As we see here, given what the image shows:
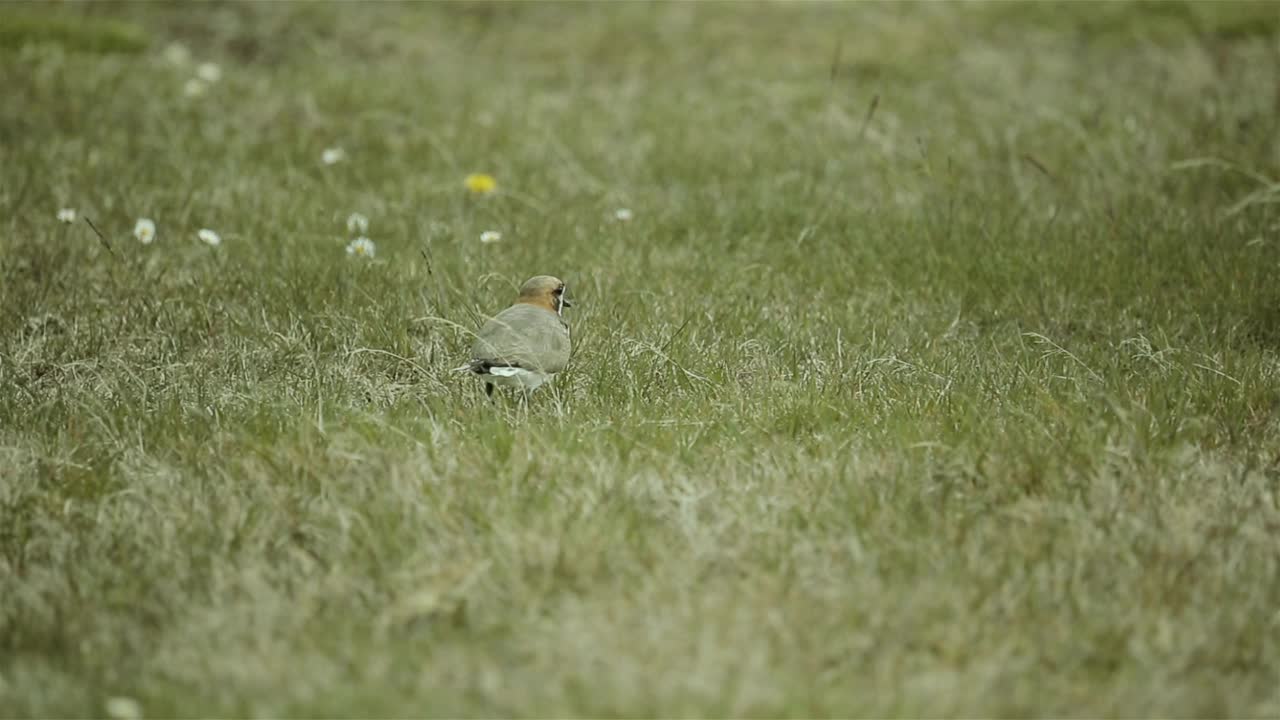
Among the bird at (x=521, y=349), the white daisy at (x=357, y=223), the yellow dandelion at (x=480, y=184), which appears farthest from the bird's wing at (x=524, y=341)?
the yellow dandelion at (x=480, y=184)

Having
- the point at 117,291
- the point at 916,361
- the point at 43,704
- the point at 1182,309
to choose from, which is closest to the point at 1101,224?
the point at 1182,309

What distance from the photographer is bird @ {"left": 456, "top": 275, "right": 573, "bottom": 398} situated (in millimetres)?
3816

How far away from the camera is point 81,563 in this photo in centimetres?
314

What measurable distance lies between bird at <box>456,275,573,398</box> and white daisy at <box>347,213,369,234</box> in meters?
1.63

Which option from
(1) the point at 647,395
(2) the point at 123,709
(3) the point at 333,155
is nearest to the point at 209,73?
(3) the point at 333,155

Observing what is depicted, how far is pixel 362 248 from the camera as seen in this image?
540 centimetres

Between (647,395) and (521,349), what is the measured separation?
531mm

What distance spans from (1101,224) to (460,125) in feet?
10.9

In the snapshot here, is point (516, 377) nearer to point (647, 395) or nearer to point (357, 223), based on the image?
point (647, 395)

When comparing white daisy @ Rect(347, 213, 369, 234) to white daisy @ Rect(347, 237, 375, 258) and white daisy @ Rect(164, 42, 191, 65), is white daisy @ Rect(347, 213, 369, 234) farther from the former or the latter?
white daisy @ Rect(164, 42, 191, 65)

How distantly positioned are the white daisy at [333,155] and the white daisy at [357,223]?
56 cm

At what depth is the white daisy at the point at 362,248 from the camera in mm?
5340

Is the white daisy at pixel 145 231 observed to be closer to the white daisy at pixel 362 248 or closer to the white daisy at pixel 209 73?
the white daisy at pixel 362 248

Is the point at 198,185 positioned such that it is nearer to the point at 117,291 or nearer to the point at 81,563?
the point at 117,291
